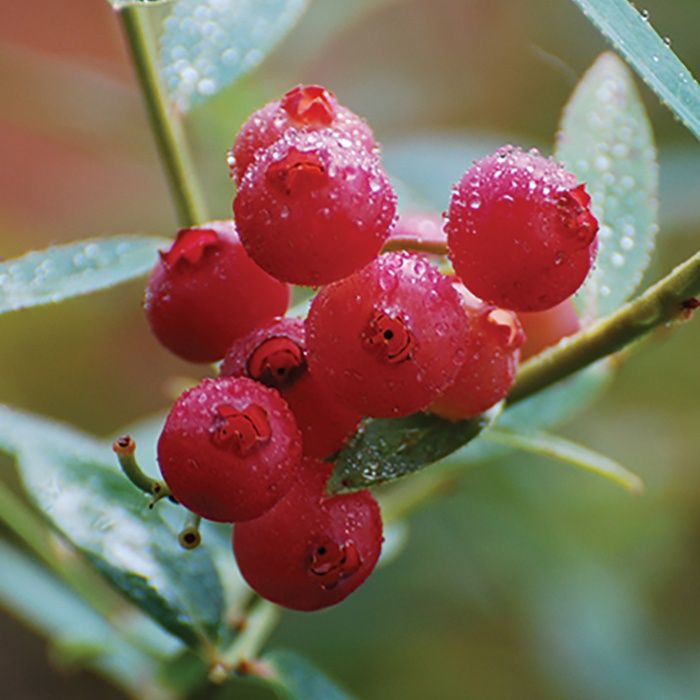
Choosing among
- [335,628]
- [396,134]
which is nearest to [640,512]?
[335,628]

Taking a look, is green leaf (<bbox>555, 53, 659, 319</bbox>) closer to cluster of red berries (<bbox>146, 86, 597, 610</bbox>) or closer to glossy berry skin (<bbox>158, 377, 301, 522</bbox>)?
cluster of red berries (<bbox>146, 86, 597, 610</bbox>)

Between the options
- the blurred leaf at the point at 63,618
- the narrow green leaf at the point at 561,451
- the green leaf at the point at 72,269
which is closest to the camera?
the green leaf at the point at 72,269

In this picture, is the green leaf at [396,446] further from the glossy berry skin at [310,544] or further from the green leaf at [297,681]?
the green leaf at [297,681]

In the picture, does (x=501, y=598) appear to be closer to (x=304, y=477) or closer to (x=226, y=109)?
(x=226, y=109)

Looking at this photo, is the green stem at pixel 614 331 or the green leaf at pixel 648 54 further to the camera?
the green stem at pixel 614 331

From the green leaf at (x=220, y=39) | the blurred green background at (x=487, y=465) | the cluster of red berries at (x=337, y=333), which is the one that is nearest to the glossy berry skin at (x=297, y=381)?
the cluster of red berries at (x=337, y=333)

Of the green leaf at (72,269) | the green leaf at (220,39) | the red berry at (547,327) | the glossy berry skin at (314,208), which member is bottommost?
the red berry at (547,327)

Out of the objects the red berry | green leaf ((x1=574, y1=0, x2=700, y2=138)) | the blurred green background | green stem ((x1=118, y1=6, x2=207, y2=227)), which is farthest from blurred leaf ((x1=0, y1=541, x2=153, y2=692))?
green leaf ((x1=574, y1=0, x2=700, y2=138))
